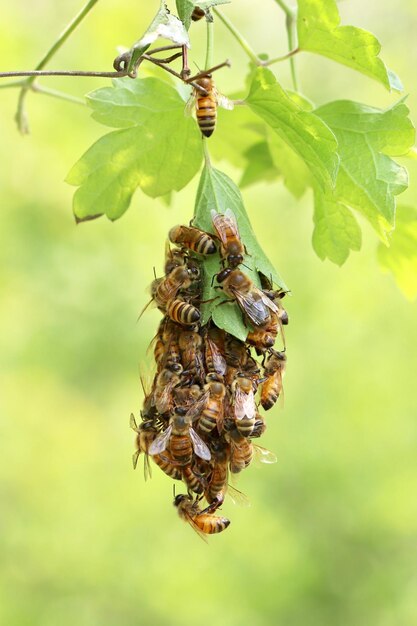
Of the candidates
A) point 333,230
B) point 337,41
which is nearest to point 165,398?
point 333,230

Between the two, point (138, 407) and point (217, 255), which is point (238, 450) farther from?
point (138, 407)

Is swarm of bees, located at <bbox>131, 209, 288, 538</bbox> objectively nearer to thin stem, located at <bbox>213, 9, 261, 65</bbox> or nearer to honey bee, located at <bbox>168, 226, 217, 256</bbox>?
honey bee, located at <bbox>168, 226, 217, 256</bbox>

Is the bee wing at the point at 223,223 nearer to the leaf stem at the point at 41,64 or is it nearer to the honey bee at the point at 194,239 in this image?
the honey bee at the point at 194,239

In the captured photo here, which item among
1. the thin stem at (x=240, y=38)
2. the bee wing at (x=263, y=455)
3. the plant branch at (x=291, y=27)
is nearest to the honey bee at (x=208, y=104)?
the thin stem at (x=240, y=38)

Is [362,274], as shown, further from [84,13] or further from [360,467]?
[84,13]

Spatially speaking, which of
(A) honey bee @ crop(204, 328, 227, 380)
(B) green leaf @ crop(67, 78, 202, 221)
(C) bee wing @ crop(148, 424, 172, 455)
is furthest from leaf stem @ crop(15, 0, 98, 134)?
(C) bee wing @ crop(148, 424, 172, 455)

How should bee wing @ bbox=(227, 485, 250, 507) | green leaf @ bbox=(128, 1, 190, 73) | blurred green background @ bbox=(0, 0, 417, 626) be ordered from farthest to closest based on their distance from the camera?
blurred green background @ bbox=(0, 0, 417, 626)
bee wing @ bbox=(227, 485, 250, 507)
green leaf @ bbox=(128, 1, 190, 73)

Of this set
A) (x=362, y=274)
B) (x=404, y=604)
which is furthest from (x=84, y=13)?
(x=404, y=604)
